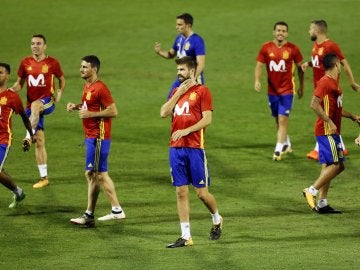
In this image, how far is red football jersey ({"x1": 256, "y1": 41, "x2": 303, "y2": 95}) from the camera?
20.4 m

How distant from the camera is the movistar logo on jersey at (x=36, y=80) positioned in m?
18.5

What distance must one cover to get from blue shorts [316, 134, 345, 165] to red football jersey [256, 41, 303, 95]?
4560 millimetres

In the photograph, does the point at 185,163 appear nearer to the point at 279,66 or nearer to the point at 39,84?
the point at 39,84

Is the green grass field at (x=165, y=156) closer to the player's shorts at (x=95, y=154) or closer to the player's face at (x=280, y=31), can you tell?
the player's shorts at (x=95, y=154)

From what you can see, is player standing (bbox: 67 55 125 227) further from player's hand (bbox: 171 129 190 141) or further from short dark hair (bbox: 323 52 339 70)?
short dark hair (bbox: 323 52 339 70)

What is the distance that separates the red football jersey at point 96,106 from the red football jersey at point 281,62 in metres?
5.65

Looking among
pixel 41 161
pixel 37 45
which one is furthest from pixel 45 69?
pixel 41 161

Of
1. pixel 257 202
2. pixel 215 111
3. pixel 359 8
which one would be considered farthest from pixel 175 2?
pixel 257 202

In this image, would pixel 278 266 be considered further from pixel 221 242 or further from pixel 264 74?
pixel 264 74

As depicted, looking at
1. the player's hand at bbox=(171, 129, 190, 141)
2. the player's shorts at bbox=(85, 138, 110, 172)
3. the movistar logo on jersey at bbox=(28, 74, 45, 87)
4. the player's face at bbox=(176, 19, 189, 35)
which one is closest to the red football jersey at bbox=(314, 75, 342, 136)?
the player's hand at bbox=(171, 129, 190, 141)

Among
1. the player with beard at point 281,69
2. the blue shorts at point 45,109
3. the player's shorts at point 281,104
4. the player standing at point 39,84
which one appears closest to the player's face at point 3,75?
the player standing at point 39,84

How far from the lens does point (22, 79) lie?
18.5 m

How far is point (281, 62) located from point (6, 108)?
6.20 meters

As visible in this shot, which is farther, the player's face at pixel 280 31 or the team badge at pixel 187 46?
the player's face at pixel 280 31
